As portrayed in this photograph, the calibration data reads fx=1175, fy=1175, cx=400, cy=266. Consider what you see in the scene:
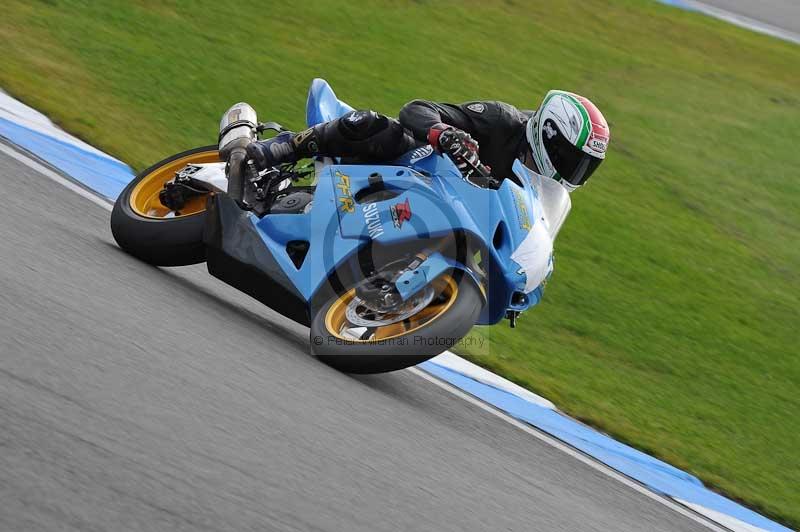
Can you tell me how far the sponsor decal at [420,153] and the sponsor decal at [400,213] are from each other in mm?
294

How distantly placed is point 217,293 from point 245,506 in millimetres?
2993

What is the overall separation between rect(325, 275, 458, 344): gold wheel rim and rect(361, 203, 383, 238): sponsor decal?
0.37 m

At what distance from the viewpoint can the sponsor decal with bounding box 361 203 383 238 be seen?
216 inches

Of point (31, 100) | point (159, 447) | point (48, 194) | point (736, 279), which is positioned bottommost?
point (736, 279)

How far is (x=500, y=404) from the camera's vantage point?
6.34 m

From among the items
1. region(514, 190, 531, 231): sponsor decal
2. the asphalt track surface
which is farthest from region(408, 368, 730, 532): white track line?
Result: the asphalt track surface

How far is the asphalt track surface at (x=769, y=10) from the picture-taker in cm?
2148

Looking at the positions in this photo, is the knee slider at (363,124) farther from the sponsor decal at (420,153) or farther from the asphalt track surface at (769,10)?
the asphalt track surface at (769,10)

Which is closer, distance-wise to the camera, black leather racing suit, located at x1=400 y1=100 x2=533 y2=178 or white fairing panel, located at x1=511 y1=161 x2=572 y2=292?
white fairing panel, located at x1=511 y1=161 x2=572 y2=292

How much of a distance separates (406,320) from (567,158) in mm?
1135

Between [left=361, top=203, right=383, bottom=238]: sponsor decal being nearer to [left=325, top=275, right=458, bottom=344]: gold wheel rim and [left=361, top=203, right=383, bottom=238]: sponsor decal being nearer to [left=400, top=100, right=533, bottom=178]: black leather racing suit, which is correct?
[left=325, top=275, right=458, bottom=344]: gold wheel rim

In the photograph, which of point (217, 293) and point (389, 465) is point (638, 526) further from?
point (217, 293)

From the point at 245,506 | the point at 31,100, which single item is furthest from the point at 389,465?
the point at 31,100

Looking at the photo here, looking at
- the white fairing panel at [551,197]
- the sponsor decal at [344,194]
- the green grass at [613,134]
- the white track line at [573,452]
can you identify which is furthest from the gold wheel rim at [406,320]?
the green grass at [613,134]
